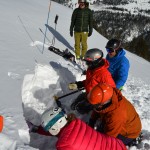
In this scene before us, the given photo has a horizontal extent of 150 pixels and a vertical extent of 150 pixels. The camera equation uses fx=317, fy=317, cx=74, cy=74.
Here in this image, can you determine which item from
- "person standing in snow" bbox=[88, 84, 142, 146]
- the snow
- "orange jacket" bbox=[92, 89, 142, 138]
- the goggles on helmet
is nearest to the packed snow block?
the snow

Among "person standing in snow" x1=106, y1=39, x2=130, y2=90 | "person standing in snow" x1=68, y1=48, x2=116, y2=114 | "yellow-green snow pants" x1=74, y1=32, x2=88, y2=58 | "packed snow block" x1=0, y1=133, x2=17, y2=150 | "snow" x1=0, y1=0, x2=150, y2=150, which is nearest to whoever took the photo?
"packed snow block" x1=0, y1=133, x2=17, y2=150

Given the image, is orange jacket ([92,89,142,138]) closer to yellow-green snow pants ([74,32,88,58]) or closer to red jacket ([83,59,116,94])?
red jacket ([83,59,116,94])

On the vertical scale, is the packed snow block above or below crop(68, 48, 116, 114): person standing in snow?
below

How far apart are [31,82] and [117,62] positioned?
199 cm

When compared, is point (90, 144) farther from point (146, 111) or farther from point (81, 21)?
point (81, 21)

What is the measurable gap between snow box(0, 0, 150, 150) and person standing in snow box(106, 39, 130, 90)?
111 cm

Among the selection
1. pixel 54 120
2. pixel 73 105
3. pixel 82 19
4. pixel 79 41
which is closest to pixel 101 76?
pixel 73 105

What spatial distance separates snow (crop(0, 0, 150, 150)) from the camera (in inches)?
200

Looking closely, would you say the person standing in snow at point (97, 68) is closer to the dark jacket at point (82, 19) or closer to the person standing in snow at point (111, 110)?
the person standing in snow at point (111, 110)

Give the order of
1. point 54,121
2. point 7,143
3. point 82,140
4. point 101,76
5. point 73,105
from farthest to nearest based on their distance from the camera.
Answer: point 73,105 < point 101,76 < point 54,121 < point 7,143 < point 82,140

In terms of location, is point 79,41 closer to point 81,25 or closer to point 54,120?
point 81,25

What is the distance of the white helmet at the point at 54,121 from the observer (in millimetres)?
4508

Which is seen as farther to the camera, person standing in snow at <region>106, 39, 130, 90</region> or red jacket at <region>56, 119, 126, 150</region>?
person standing in snow at <region>106, 39, 130, 90</region>

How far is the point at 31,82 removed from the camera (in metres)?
7.18
